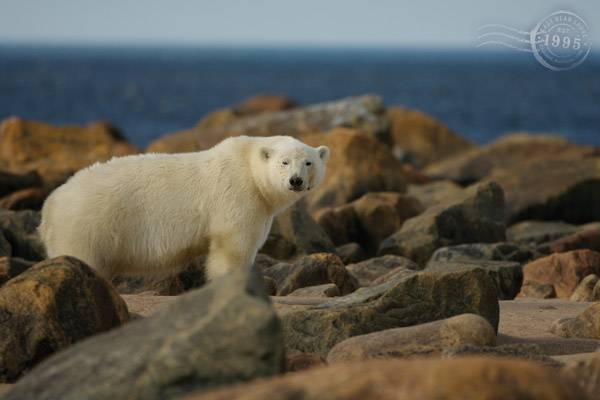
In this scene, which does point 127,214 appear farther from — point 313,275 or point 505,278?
point 505,278

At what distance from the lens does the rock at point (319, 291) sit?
8352 mm

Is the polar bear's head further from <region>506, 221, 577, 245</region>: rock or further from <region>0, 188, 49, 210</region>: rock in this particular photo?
<region>506, 221, 577, 245</region>: rock

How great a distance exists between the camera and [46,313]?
6152mm

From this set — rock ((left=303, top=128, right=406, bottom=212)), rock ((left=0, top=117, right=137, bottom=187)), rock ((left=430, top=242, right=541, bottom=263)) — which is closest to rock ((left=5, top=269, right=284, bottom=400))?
rock ((left=430, top=242, right=541, bottom=263))

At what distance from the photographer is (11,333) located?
612cm

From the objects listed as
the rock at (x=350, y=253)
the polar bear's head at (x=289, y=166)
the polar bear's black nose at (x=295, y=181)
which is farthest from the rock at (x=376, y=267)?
the polar bear's black nose at (x=295, y=181)

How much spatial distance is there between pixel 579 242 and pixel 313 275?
17.3 ft

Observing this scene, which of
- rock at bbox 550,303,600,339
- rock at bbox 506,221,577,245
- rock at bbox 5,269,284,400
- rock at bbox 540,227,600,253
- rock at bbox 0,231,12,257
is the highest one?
rock at bbox 5,269,284,400

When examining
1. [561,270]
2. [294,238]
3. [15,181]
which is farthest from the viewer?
[15,181]

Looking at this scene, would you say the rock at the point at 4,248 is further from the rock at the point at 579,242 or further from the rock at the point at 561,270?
the rock at the point at 579,242

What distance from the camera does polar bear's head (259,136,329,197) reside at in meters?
8.35

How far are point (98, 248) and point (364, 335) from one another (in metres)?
2.45

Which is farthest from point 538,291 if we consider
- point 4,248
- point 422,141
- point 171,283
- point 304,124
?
point 422,141

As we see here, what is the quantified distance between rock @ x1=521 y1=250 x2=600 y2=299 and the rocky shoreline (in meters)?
0.02
